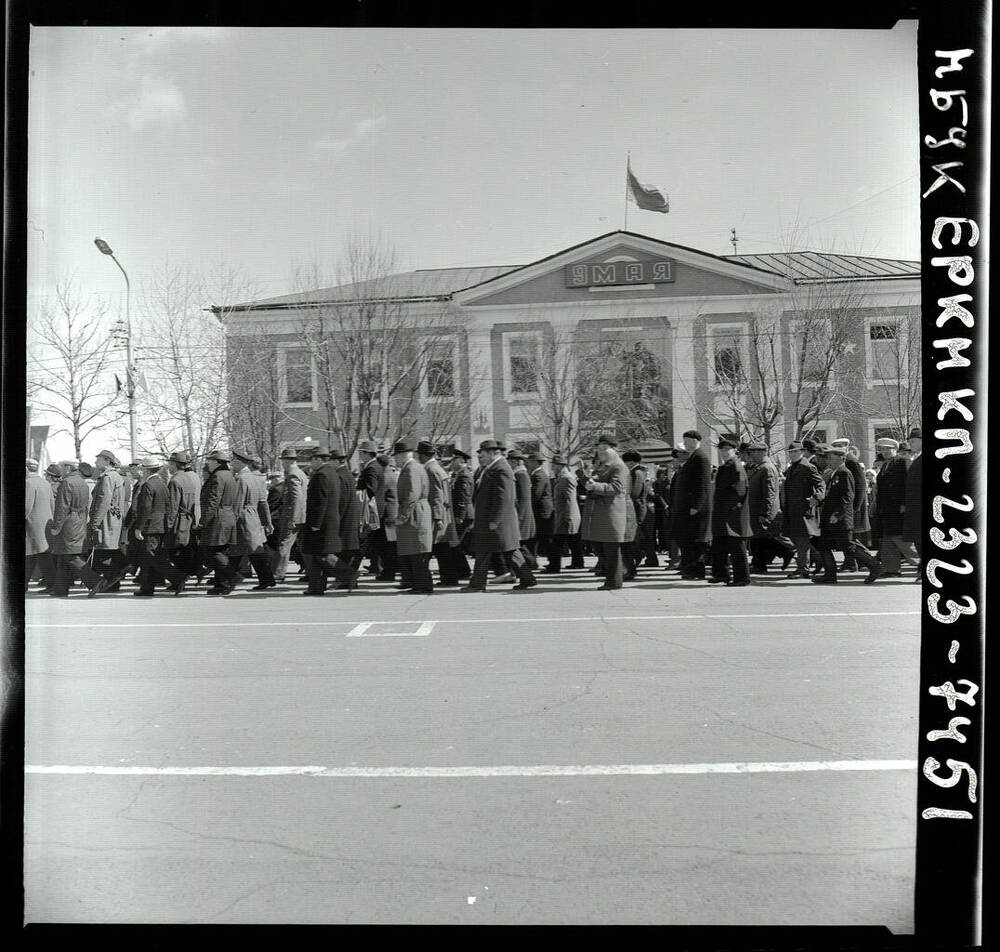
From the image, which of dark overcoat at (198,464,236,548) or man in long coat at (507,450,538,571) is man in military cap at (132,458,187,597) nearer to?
dark overcoat at (198,464,236,548)

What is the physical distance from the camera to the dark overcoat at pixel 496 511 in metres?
10.3

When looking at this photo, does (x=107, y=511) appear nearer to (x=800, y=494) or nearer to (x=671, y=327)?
(x=800, y=494)

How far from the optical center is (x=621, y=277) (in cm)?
475

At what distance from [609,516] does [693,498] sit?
1.22 metres

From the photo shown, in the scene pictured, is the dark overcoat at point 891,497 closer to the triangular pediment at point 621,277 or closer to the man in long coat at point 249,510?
the triangular pediment at point 621,277

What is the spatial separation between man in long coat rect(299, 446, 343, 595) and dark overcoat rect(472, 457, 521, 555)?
149cm

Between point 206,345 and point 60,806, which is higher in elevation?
point 206,345

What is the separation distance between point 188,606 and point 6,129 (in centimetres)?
798

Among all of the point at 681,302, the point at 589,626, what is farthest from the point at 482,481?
the point at 681,302

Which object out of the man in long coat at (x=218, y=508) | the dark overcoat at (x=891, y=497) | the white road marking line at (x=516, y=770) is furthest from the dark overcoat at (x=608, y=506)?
the white road marking line at (x=516, y=770)

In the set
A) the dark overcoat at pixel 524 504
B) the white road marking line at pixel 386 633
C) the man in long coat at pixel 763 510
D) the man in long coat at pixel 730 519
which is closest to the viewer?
the white road marking line at pixel 386 633

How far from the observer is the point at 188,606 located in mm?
9789

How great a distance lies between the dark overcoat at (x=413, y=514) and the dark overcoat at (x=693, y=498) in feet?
8.45
